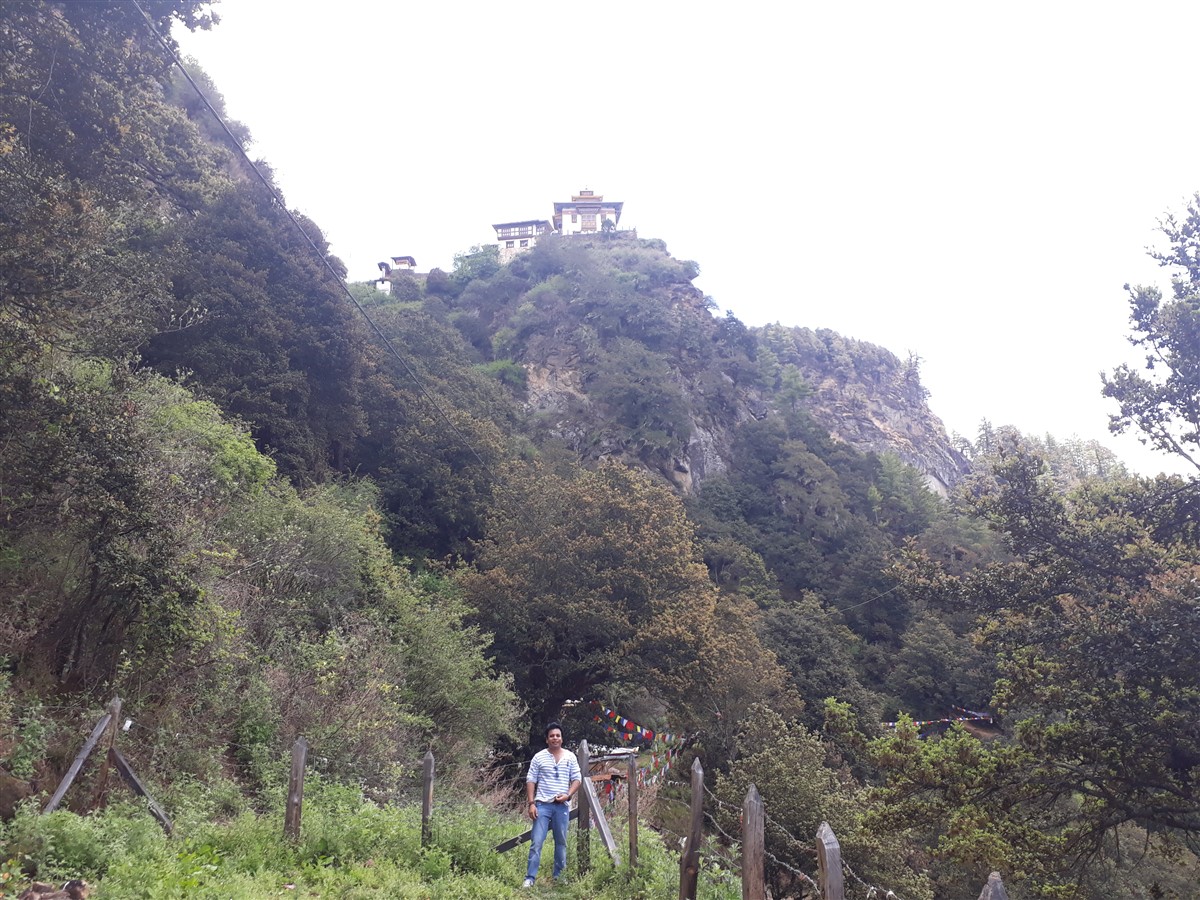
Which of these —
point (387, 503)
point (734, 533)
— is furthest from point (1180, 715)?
point (734, 533)

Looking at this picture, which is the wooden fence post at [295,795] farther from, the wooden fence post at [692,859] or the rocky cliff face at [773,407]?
the rocky cliff face at [773,407]

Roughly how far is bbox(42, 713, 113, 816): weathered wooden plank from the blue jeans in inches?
147

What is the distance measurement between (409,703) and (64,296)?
8.36 m

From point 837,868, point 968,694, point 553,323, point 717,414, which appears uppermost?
point 553,323

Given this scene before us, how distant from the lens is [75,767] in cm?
604

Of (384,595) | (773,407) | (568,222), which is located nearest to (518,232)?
(568,222)

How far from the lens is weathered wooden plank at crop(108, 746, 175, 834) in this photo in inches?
259

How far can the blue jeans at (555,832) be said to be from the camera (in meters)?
6.34

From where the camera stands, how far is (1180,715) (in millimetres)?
8758

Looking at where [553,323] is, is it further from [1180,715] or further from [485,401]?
[1180,715]

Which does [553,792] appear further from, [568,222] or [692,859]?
[568,222]

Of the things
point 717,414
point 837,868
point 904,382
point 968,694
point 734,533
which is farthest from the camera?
point 904,382

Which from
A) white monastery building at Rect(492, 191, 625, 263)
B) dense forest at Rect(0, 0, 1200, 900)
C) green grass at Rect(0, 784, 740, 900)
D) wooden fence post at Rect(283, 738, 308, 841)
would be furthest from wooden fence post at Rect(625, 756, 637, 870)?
white monastery building at Rect(492, 191, 625, 263)

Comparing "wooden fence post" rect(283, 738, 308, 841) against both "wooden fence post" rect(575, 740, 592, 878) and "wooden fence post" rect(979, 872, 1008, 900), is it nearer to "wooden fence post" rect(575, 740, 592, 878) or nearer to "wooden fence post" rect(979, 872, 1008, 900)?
"wooden fence post" rect(575, 740, 592, 878)
